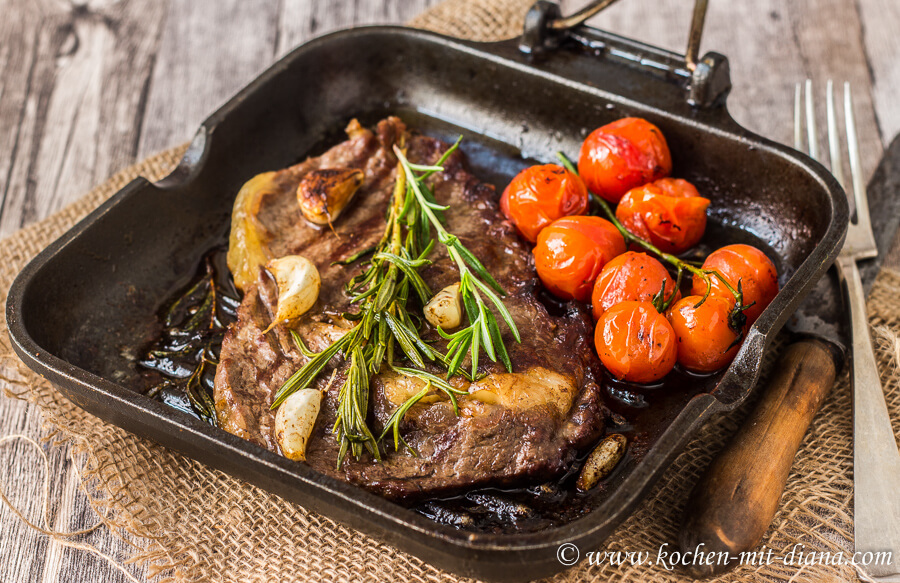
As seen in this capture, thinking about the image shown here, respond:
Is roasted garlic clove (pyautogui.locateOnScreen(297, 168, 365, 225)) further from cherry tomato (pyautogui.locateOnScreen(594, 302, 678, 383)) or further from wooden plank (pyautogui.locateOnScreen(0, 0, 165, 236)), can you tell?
wooden plank (pyautogui.locateOnScreen(0, 0, 165, 236))

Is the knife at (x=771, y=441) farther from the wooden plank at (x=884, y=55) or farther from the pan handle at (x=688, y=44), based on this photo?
the wooden plank at (x=884, y=55)

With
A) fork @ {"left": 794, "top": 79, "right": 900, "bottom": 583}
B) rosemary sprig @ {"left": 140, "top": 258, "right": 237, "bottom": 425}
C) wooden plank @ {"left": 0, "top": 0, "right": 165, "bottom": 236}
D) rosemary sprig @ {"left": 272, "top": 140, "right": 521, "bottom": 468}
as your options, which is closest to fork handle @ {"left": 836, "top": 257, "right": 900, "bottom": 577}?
fork @ {"left": 794, "top": 79, "right": 900, "bottom": 583}

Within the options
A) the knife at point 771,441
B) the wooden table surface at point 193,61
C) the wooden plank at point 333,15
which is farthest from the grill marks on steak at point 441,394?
the wooden plank at point 333,15

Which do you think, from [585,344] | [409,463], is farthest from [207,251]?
[585,344]

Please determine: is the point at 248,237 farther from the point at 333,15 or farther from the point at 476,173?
the point at 333,15

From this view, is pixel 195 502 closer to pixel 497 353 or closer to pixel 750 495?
pixel 497 353
